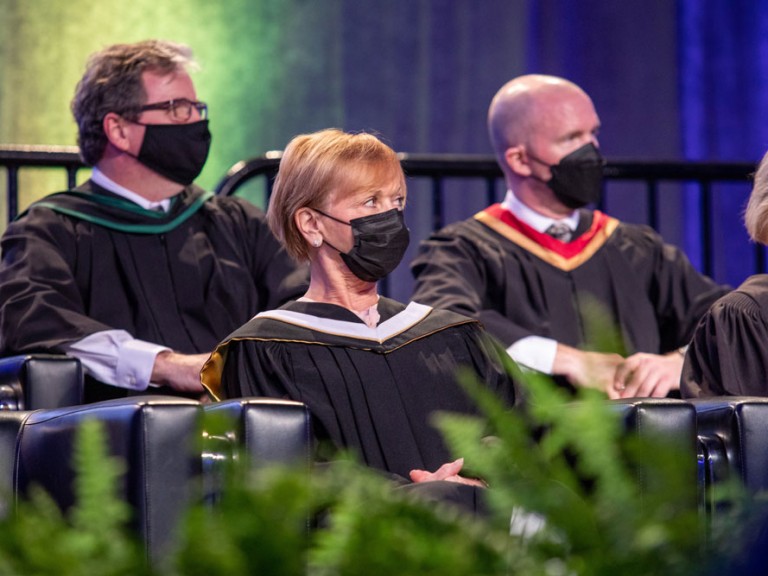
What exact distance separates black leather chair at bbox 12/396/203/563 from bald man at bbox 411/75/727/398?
1756 millimetres

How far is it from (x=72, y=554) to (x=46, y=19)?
15.7 feet

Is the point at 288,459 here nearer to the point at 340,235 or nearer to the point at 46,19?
the point at 340,235

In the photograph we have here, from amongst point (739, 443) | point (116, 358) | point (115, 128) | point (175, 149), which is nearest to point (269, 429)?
point (739, 443)

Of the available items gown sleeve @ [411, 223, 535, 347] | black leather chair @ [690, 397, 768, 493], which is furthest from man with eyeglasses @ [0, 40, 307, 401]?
black leather chair @ [690, 397, 768, 493]

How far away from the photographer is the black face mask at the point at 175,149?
372cm

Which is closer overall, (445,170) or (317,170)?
(317,170)

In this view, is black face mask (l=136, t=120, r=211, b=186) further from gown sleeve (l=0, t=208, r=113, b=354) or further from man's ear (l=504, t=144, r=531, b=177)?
man's ear (l=504, t=144, r=531, b=177)

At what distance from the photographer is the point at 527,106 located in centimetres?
420

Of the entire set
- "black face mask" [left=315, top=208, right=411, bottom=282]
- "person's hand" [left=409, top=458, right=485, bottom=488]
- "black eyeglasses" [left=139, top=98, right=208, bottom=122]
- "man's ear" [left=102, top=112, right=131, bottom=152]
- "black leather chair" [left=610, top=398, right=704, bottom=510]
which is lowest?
"person's hand" [left=409, top=458, right=485, bottom=488]

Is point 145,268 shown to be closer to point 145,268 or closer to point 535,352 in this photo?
point 145,268

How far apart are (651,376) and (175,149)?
4.77 ft

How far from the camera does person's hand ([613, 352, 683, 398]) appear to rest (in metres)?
3.47

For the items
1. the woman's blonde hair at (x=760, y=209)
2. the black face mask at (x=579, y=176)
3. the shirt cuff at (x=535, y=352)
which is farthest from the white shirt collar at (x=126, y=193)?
the woman's blonde hair at (x=760, y=209)

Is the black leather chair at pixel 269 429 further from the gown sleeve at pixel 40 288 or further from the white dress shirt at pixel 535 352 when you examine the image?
the white dress shirt at pixel 535 352
